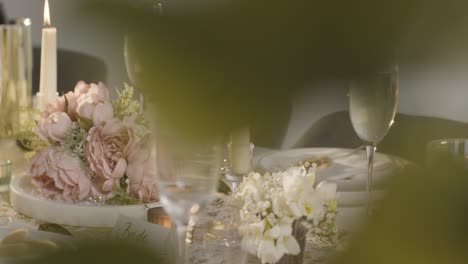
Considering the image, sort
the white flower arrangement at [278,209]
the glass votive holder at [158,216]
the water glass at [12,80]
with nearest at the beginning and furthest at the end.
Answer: the white flower arrangement at [278,209]
the glass votive holder at [158,216]
the water glass at [12,80]

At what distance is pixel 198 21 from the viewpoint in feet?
0.43

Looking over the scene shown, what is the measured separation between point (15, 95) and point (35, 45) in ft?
5.27

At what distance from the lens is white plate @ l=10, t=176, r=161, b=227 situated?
3.47 feet

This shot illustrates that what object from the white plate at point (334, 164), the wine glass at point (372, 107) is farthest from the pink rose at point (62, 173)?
the wine glass at point (372, 107)

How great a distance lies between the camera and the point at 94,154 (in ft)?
3.56

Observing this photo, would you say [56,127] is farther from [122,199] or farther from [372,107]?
[372,107]

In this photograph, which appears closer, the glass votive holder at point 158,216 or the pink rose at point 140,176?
the glass votive holder at point 158,216

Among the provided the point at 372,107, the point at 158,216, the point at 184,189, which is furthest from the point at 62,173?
the point at 372,107

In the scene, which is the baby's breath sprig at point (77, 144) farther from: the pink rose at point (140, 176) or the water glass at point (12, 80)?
the water glass at point (12, 80)

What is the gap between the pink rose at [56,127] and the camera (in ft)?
3.69

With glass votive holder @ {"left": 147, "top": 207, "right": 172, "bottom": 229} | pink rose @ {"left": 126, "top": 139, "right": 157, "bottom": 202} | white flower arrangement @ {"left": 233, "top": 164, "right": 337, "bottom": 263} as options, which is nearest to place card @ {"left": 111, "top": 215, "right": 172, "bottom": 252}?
white flower arrangement @ {"left": 233, "top": 164, "right": 337, "bottom": 263}

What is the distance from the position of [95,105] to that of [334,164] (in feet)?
1.35

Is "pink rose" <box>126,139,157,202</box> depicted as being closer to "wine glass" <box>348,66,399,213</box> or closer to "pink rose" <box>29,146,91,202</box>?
"pink rose" <box>29,146,91,202</box>

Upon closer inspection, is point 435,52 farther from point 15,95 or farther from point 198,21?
point 15,95
